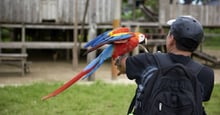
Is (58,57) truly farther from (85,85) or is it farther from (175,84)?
(175,84)

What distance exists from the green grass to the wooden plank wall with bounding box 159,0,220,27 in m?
7.78

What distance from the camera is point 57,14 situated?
16.2 m

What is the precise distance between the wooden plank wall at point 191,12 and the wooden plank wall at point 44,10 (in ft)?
7.72

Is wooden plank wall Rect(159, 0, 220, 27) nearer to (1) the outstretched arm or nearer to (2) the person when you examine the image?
(1) the outstretched arm

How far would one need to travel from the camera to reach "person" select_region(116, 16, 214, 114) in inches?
98.0

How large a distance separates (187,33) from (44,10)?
46.6 feet

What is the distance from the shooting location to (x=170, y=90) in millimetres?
2402

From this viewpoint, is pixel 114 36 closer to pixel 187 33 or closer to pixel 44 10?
pixel 187 33

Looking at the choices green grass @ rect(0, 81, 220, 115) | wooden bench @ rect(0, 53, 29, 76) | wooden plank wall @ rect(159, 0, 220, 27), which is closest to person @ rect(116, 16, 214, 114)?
green grass @ rect(0, 81, 220, 115)

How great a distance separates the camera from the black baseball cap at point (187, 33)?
8.13ft

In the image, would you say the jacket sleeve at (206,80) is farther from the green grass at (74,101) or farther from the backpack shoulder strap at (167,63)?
the green grass at (74,101)

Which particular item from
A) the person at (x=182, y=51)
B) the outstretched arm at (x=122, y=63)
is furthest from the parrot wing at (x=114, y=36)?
the person at (x=182, y=51)

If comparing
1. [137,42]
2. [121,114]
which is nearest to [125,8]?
[121,114]

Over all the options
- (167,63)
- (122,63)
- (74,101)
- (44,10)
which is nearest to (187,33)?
(167,63)
